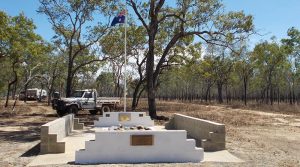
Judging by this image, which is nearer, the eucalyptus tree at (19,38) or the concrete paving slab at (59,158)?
the concrete paving slab at (59,158)

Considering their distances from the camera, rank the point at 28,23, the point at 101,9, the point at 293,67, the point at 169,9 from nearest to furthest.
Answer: the point at 169,9 < the point at 28,23 < the point at 101,9 < the point at 293,67

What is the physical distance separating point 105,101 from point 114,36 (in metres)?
8.66

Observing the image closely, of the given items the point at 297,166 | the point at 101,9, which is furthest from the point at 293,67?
the point at 297,166

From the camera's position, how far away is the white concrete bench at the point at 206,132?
13086 millimetres

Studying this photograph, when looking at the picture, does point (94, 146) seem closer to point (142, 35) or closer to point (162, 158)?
point (162, 158)

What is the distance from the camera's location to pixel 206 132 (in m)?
14.5

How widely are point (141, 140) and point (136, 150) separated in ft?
0.96

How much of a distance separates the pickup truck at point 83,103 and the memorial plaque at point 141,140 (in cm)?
2125

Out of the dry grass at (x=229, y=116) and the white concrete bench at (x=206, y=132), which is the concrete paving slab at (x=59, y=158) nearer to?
the white concrete bench at (x=206, y=132)

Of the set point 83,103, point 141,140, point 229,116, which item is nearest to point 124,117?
point 141,140

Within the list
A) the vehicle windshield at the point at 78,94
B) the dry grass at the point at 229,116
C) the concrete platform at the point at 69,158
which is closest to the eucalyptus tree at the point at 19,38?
the vehicle windshield at the point at 78,94

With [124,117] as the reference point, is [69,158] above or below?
below

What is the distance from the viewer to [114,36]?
40.6 meters

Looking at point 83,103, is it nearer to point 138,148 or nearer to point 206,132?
point 206,132
